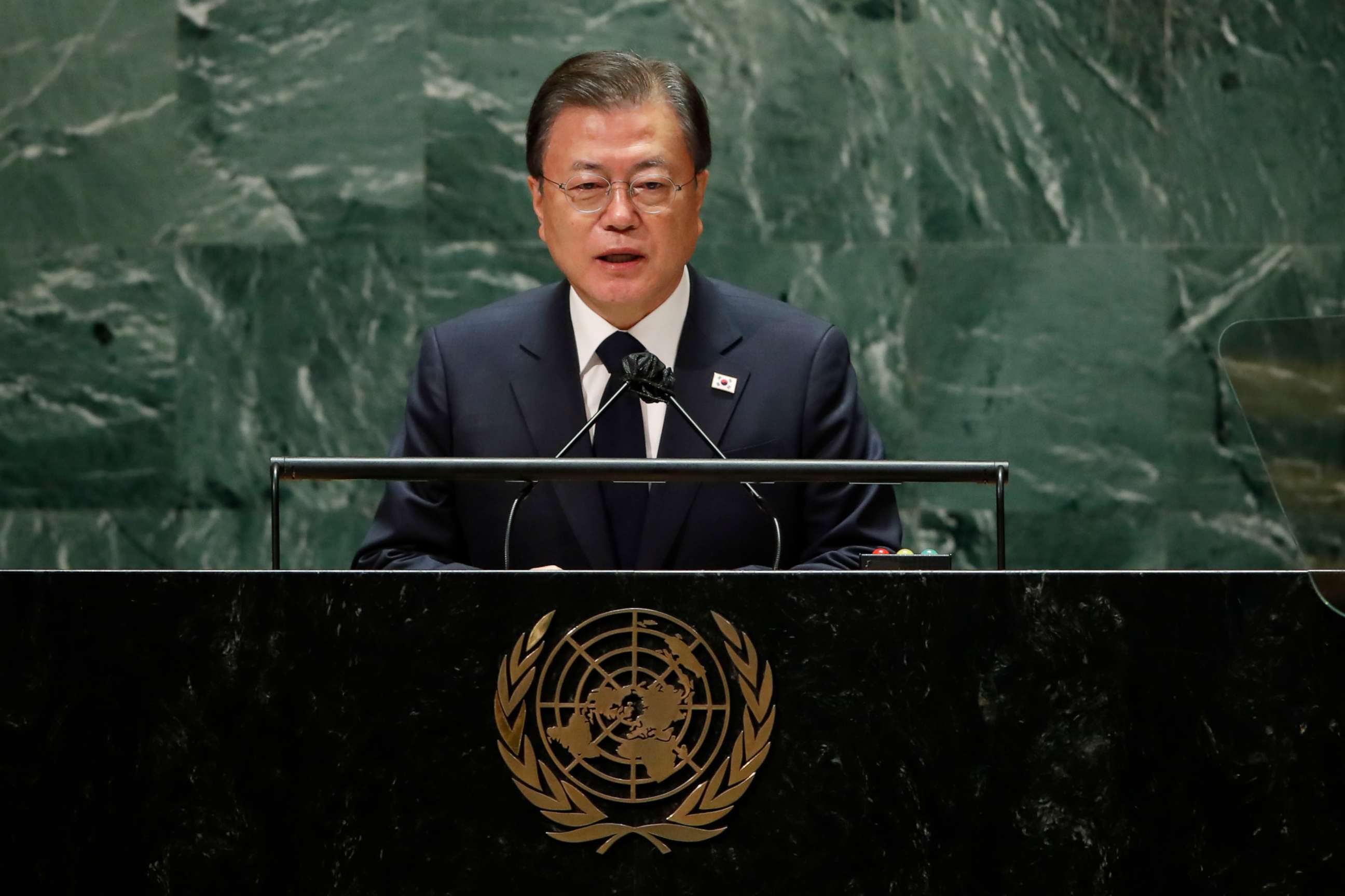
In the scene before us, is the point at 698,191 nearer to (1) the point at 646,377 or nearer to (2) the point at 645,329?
(2) the point at 645,329

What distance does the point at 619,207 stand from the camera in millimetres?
2887

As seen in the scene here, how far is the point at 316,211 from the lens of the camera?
4.77m

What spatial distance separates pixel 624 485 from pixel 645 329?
338 millimetres

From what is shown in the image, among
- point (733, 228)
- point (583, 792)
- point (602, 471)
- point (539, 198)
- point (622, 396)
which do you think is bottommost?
point (733, 228)

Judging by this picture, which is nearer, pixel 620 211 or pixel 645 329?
pixel 620 211

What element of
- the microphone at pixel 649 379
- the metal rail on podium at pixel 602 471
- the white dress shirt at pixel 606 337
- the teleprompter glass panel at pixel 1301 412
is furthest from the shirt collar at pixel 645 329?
the teleprompter glass panel at pixel 1301 412

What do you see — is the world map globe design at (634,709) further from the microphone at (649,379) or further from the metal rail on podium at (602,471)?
the microphone at (649,379)

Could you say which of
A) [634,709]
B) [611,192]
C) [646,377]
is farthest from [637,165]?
[634,709]

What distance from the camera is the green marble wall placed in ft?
15.6

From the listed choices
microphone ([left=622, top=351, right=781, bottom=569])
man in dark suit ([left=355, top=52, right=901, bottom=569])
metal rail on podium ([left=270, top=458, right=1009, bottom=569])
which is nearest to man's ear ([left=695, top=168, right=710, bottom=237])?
man in dark suit ([left=355, top=52, right=901, bottom=569])

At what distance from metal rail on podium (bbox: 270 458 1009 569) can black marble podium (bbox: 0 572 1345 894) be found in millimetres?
178

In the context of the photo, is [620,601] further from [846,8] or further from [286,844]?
[846,8]

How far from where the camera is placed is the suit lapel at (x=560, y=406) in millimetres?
2844

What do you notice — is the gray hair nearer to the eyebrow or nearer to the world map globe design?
the eyebrow
